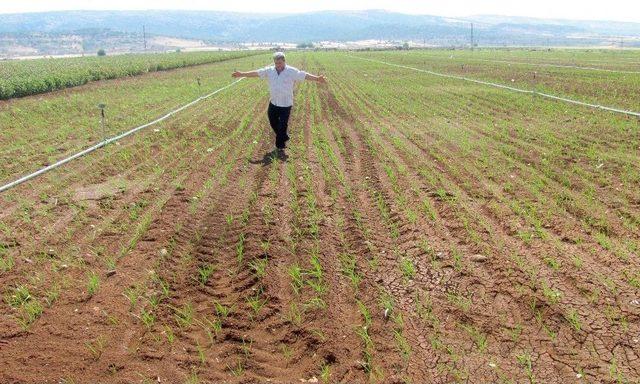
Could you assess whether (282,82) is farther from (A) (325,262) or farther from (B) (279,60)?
(A) (325,262)

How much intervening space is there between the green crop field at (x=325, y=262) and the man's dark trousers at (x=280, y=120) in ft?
1.04

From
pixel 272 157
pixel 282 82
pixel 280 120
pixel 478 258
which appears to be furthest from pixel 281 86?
pixel 478 258

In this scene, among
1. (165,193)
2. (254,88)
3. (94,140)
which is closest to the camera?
(165,193)

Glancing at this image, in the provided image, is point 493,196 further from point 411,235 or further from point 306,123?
point 306,123

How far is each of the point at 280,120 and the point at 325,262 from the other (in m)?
5.05

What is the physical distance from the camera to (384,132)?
37.2 ft

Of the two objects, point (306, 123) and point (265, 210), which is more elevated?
point (306, 123)

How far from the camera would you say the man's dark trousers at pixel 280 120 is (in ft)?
30.7

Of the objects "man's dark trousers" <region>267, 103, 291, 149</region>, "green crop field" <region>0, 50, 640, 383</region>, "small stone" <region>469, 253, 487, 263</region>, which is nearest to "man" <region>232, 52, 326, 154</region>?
"man's dark trousers" <region>267, 103, 291, 149</region>

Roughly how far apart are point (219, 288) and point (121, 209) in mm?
2494

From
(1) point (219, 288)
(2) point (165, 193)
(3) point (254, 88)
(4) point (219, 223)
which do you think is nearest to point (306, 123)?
(2) point (165, 193)

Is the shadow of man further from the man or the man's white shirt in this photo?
the man's white shirt

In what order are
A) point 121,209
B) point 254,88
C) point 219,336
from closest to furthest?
1. point 219,336
2. point 121,209
3. point 254,88

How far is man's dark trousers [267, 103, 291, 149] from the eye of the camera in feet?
30.7
